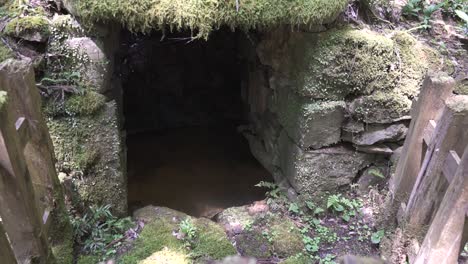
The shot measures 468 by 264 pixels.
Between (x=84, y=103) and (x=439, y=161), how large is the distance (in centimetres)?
231

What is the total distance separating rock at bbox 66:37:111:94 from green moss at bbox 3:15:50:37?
0.57ft

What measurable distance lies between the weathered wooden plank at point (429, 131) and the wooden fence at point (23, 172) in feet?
7.72

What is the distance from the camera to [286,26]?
3109mm

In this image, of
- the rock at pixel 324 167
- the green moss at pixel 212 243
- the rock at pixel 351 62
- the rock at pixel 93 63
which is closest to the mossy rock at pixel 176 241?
the green moss at pixel 212 243

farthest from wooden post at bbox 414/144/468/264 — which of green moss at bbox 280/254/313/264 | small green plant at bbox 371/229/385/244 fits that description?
green moss at bbox 280/254/313/264

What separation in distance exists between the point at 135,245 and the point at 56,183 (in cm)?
74

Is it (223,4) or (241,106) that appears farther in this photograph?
(241,106)

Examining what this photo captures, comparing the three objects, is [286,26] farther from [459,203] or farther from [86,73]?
[459,203]

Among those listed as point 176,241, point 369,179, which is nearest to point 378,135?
point 369,179

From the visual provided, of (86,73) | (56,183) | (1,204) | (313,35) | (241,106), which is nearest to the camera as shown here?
(1,204)

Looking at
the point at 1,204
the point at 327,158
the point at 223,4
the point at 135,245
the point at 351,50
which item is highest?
the point at 223,4

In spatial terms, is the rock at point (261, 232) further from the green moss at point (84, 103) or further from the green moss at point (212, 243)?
the green moss at point (84, 103)

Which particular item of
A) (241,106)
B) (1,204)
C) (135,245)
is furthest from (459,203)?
(241,106)

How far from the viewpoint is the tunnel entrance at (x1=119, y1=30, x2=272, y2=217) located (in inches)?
175
